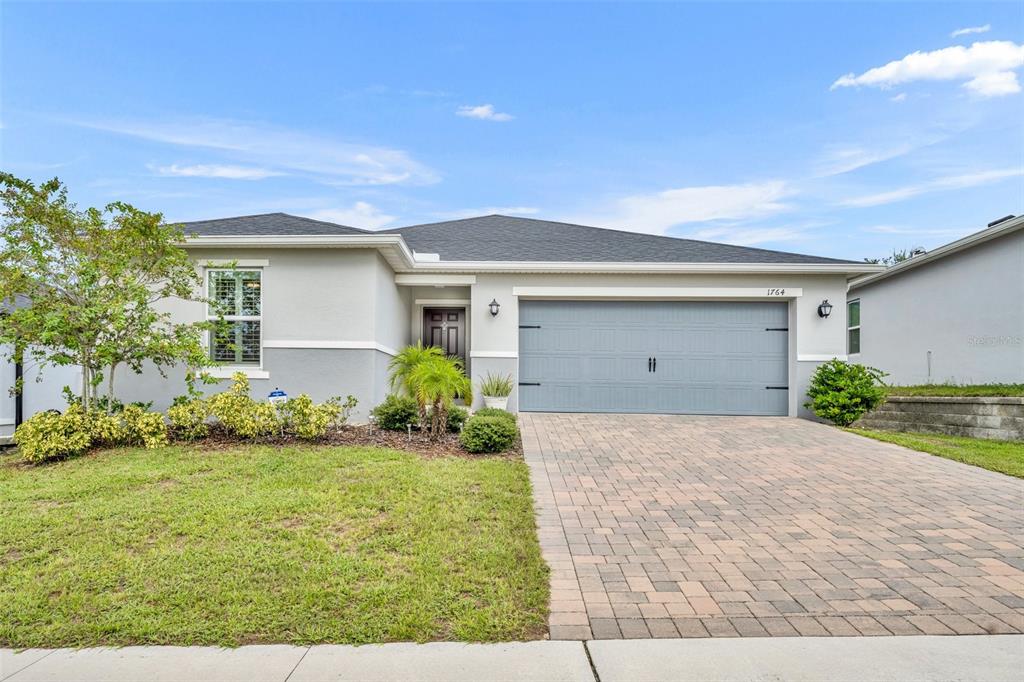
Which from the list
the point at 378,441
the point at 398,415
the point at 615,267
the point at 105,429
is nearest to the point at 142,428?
the point at 105,429

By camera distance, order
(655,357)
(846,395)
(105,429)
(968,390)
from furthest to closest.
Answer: (655,357)
(968,390)
(846,395)
(105,429)

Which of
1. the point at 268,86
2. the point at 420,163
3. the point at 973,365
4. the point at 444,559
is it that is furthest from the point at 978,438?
the point at 268,86

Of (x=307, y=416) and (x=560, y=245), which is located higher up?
(x=560, y=245)

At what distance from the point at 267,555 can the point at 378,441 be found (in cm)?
372

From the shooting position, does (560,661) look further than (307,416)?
No

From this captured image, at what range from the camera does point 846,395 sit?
365 inches

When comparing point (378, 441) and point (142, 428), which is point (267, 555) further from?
point (142, 428)

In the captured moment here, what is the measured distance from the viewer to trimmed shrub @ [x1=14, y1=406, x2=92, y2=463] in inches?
244

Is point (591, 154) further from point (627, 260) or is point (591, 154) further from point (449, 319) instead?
point (449, 319)

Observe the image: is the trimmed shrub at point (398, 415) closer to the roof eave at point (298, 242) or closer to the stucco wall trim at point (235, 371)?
the stucco wall trim at point (235, 371)

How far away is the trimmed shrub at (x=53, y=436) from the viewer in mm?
6198

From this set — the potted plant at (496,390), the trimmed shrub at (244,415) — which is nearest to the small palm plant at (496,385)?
the potted plant at (496,390)

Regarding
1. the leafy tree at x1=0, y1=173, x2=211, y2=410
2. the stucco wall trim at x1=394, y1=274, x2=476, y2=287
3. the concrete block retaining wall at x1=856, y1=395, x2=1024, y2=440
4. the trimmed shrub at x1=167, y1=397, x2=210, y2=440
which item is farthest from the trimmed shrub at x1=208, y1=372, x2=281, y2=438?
the concrete block retaining wall at x1=856, y1=395, x2=1024, y2=440

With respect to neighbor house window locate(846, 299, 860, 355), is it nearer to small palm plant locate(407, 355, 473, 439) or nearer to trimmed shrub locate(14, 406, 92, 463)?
small palm plant locate(407, 355, 473, 439)
